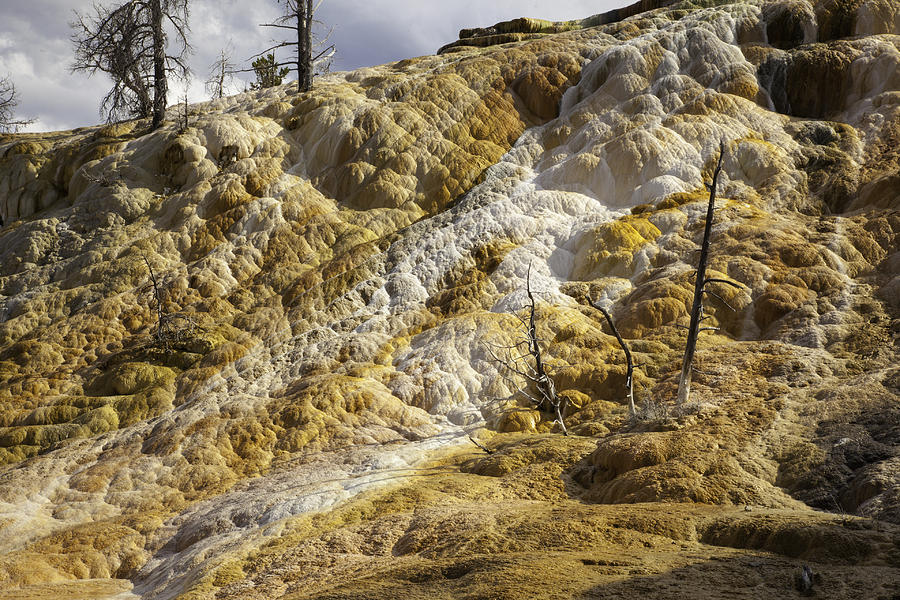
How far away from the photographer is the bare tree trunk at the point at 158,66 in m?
33.0

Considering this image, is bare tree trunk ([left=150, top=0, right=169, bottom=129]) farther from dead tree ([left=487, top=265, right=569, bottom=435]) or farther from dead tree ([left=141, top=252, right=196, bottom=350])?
dead tree ([left=487, top=265, right=569, bottom=435])

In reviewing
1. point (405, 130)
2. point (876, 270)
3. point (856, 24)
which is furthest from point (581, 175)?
point (856, 24)

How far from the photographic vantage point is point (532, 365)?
2027 centimetres

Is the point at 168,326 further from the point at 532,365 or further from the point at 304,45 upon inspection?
the point at 304,45

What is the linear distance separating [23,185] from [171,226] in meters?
9.50

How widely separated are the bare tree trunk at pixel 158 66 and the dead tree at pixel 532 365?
2229 cm

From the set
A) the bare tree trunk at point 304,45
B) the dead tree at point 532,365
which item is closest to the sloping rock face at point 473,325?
the dead tree at point 532,365

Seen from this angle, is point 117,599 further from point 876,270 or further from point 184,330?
point 876,270

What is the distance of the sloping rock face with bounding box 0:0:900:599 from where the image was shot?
37.2 feet

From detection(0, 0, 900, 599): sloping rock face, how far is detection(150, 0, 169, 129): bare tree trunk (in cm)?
82

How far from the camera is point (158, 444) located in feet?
60.8

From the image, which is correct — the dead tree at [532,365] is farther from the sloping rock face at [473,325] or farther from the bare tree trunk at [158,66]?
the bare tree trunk at [158,66]

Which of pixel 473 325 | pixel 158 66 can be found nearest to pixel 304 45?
pixel 158 66

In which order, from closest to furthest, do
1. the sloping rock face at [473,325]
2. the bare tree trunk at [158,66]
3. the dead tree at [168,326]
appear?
the sloping rock face at [473,325] < the dead tree at [168,326] < the bare tree trunk at [158,66]
